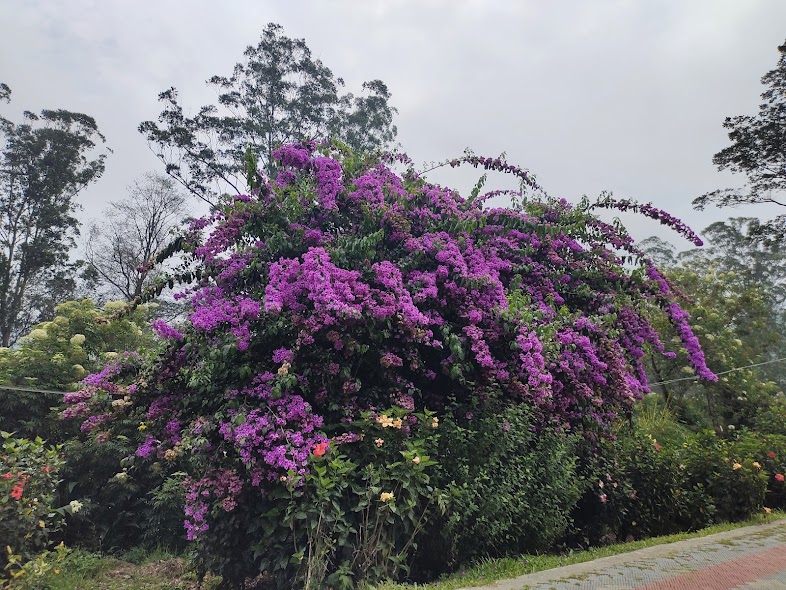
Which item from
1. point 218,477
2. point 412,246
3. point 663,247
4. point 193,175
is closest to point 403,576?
point 218,477

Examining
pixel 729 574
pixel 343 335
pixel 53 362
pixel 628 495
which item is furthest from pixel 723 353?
pixel 53 362

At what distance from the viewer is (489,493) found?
3887mm

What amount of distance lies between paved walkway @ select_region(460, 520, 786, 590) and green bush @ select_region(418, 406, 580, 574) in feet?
1.63

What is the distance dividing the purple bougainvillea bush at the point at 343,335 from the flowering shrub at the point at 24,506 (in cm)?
53

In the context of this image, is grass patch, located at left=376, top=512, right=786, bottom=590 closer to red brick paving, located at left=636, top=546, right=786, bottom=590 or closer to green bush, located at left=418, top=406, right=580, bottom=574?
green bush, located at left=418, top=406, right=580, bottom=574

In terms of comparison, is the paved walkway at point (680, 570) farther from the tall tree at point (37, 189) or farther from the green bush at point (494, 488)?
the tall tree at point (37, 189)

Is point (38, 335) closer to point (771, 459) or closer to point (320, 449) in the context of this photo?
point (320, 449)

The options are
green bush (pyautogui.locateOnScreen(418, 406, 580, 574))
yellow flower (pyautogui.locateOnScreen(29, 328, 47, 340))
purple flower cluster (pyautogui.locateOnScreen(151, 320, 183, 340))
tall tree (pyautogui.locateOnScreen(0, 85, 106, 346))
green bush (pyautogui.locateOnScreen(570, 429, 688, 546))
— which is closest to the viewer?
green bush (pyautogui.locateOnScreen(418, 406, 580, 574))

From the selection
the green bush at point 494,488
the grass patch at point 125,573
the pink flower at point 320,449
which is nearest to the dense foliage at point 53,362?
the grass patch at point 125,573

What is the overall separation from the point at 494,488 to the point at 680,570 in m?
1.30

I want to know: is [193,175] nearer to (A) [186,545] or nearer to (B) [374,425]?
(A) [186,545]

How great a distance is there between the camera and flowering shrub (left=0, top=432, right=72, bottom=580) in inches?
154

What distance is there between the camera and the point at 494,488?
12.9ft

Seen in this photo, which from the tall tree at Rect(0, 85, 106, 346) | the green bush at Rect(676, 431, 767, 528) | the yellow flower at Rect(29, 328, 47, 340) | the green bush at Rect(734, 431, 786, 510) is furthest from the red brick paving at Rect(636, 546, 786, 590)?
the tall tree at Rect(0, 85, 106, 346)
